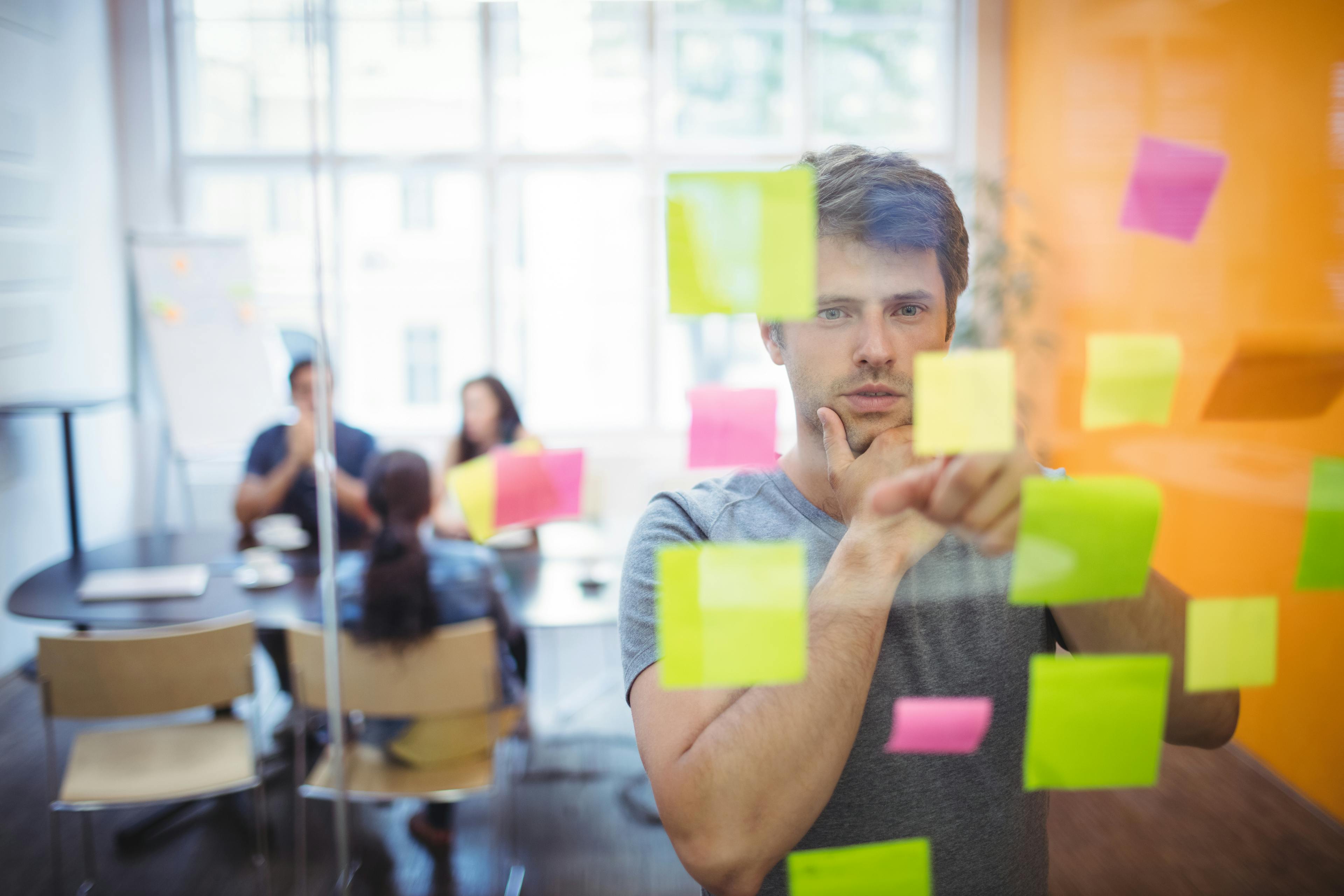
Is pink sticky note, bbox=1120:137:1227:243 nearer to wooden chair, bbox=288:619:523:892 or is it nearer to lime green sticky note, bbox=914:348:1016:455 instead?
lime green sticky note, bbox=914:348:1016:455

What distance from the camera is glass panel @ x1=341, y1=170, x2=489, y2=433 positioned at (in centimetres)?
167

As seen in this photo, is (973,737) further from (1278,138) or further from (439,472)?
(439,472)

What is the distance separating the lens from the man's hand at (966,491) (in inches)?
Answer: 26.4

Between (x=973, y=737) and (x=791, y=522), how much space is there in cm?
27

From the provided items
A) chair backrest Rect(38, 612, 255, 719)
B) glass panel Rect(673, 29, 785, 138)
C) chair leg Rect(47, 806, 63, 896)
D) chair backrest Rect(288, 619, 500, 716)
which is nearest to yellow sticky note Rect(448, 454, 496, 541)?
glass panel Rect(673, 29, 785, 138)

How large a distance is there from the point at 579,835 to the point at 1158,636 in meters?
1.84

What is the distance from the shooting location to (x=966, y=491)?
68 centimetres

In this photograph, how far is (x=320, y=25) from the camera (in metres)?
1.07

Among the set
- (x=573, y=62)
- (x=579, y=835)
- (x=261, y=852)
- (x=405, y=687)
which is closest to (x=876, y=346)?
(x=573, y=62)

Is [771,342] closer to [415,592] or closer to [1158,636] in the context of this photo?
[1158,636]

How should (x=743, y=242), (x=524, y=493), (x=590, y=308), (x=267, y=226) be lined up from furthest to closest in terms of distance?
(x=267, y=226) → (x=590, y=308) → (x=524, y=493) → (x=743, y=242)

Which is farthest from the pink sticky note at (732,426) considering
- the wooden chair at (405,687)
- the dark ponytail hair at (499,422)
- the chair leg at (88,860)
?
the chair leg at (88,860)

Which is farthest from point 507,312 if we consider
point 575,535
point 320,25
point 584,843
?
point 320,25

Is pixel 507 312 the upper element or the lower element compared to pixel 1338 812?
upper
